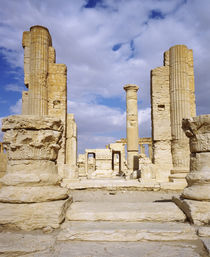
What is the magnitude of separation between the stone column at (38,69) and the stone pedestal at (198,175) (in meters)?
8.51

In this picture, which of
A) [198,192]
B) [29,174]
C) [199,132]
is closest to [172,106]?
[199,132]

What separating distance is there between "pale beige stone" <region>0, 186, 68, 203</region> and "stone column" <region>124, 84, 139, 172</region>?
1144cm

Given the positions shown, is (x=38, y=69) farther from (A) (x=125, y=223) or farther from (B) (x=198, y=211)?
(B) (x=198, y=211)

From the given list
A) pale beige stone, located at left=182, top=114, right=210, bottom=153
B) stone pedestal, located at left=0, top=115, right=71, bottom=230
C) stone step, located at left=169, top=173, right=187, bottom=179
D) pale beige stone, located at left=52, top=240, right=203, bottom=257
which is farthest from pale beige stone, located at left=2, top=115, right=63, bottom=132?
stone step, located at left=169, top=173, right=187, bottom=179

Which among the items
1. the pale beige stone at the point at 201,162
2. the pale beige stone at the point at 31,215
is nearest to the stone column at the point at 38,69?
the pale beige stone at the point at 31,215

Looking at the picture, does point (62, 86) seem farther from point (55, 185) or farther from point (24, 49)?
point (55, 185)

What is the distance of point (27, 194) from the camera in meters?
3.40

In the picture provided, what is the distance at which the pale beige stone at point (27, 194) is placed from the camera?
3367 mm

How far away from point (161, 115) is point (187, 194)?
27.2 ft

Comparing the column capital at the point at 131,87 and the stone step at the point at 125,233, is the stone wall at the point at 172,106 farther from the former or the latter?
the stone step at the point at 125,233

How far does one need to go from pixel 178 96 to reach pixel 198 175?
828cm

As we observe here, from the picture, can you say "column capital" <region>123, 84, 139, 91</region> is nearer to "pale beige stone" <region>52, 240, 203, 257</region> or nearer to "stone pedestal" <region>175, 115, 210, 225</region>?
"stone pedestal" <region>175, 115, 210, 225</region>

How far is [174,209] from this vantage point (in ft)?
11.9

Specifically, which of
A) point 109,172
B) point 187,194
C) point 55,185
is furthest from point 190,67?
point 109,172
